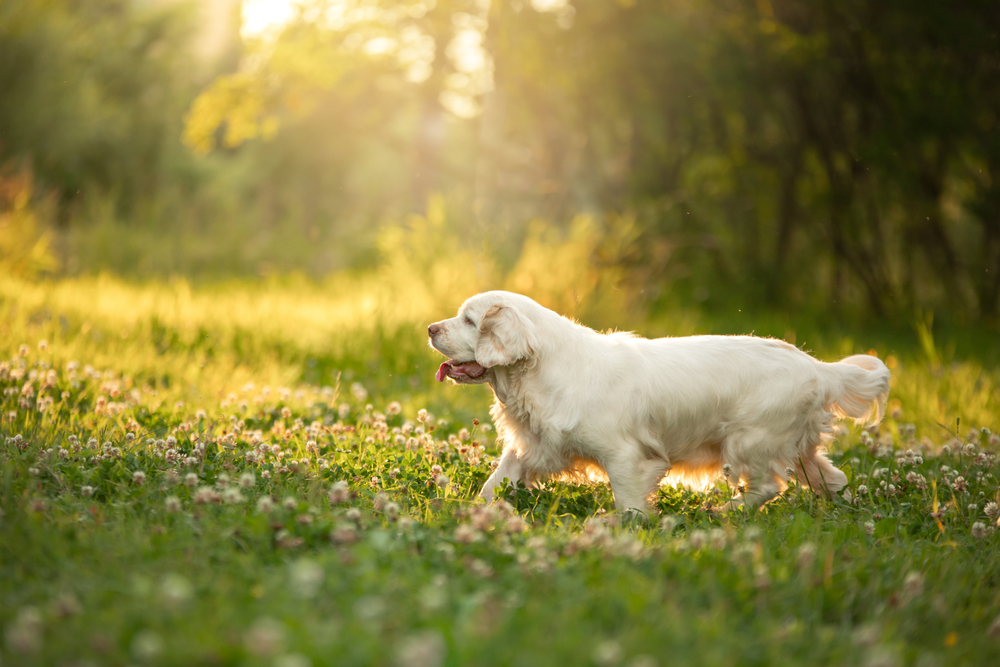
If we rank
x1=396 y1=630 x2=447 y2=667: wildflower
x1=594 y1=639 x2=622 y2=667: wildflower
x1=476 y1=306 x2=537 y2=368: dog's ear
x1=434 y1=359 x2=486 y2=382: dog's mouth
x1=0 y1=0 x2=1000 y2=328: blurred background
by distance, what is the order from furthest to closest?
x1=0 y1=0 x2=1000 y2=328: blurred background → x1=434 y1=359 x2=486 y2=382: dog's mouth → x1=476 y1=306 x2=537 y2=368: dog's ear → x1=594 y1=639 x2=622 y2=667: wildflower → x1=396 y1=630 x2=447 y2=667: wildflower

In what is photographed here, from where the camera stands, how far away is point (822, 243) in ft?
36.6

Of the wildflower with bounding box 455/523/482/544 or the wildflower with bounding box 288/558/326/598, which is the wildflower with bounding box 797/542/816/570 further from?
the wildflower with bounding box 288/558/326/598

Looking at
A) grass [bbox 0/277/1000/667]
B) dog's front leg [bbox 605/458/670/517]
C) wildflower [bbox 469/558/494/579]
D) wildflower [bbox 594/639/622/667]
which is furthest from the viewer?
dog's front leg [bbox 605/458/670/517]

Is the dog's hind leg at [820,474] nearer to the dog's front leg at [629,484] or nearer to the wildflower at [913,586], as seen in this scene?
the dog's front leg at [629,484]

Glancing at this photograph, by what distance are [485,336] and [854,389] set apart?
2.03m

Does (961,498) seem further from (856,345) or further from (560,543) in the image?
(856,345)

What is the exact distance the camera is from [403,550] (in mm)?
2488

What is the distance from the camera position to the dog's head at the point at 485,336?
11.5ft

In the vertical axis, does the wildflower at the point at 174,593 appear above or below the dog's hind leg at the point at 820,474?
above

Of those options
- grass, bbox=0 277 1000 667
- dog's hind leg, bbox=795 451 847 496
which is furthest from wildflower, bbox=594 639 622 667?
dog's hind leg, bbox=795 451 847 496

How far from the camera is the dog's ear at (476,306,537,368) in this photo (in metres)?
3.48

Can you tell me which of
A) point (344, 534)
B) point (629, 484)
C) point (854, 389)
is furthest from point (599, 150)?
point (344, 534)

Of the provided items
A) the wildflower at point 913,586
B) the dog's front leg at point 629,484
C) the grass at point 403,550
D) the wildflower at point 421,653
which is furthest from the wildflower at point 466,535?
the wildflower at point 913,586

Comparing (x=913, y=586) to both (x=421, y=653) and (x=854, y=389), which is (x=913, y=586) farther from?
(x=421, y=653)
